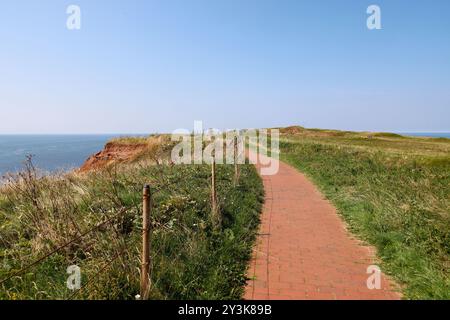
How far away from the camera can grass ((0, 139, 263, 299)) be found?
3889 mm

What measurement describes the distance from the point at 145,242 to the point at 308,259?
313cm

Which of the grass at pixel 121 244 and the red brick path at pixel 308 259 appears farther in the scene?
the red brick path at pixel 308 259

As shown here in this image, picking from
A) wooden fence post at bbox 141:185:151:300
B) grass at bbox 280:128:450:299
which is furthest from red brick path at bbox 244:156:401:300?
wooden fence post at bbox 141:185:151:300

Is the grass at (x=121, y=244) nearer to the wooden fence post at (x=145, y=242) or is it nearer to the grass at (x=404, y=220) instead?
the wooden fence post at (x=145, y=242)

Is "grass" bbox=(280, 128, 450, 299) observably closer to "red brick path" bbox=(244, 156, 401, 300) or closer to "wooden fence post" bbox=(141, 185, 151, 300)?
"red brick path" bbox=(244, 156, 401, 300)

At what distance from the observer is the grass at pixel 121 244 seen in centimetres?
389

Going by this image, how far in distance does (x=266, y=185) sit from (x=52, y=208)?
827cm

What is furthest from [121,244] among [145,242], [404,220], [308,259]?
[404,220]

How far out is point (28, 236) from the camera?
5730mm

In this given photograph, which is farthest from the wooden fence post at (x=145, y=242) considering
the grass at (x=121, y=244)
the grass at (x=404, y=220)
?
the grass at (x=404, y=220)

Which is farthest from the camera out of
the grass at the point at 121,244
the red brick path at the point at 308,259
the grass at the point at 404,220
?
the grass at the point at 404,220

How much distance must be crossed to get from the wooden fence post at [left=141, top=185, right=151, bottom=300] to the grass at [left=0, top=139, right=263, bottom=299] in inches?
5.2

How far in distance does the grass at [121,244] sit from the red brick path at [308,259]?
0.36 metres
